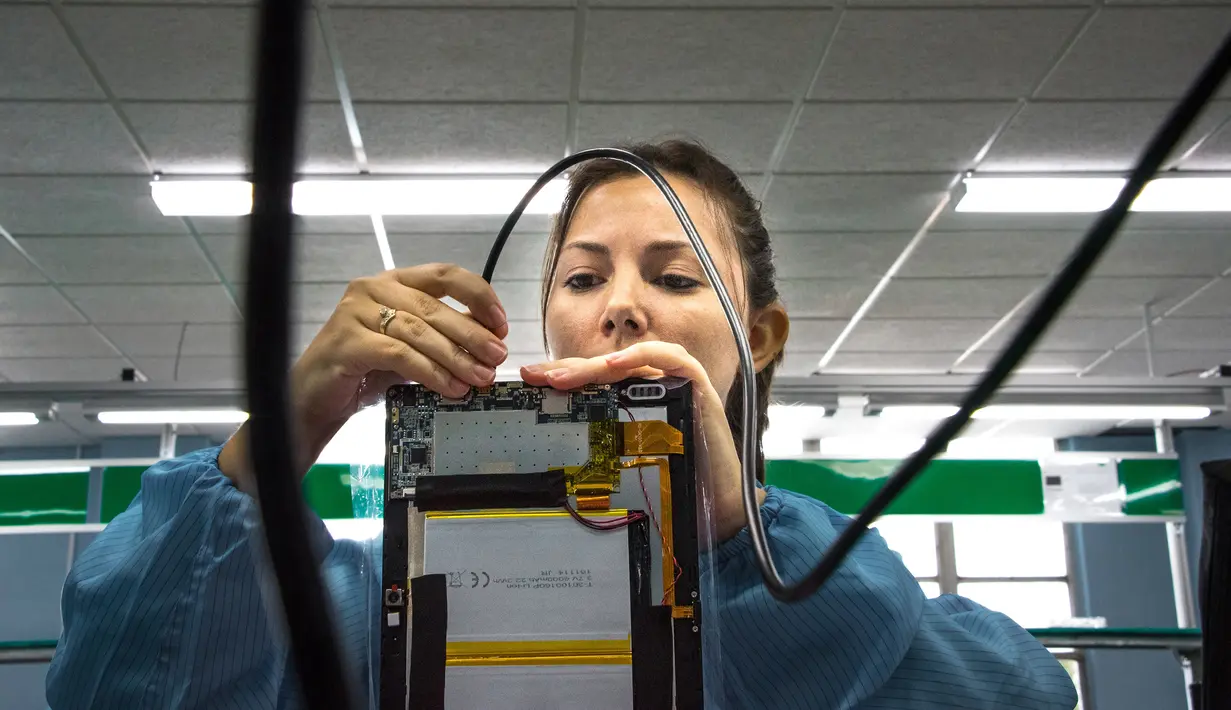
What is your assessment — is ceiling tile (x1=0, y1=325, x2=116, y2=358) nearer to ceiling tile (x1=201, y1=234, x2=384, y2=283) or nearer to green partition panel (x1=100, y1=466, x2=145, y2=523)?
green partition panel (x1=100, y1=466, x2=145, y2=523)

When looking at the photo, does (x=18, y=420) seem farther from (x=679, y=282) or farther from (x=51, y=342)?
(x=679, y=282)

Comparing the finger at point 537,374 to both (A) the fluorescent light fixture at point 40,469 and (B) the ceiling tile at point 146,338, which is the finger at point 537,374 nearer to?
(A) the fluorescent light fixture at point 40,469

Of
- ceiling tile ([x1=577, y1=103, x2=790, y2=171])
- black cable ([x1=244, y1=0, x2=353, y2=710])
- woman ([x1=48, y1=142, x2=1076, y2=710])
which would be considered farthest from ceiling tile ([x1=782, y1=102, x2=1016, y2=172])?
black cable ([x1=244, y1=0, x2=353, y2=710])

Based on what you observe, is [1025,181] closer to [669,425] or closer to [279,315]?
[669,425]

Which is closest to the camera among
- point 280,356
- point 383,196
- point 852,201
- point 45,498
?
point 280,356

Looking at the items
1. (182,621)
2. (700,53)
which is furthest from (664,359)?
(700,53)

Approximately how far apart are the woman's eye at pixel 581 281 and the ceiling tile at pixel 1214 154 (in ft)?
10.7

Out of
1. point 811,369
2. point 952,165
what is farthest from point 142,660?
point 811,369

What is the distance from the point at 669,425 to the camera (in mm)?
569

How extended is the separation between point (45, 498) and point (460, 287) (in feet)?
13.9

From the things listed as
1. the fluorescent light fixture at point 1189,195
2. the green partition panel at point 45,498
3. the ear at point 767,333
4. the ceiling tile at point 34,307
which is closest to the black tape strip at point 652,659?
the ear at point 767,333

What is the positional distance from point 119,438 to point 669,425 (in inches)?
313

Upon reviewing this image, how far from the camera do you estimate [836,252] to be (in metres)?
4.25

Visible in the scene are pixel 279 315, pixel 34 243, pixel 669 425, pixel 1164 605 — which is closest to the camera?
pixel 279 315
